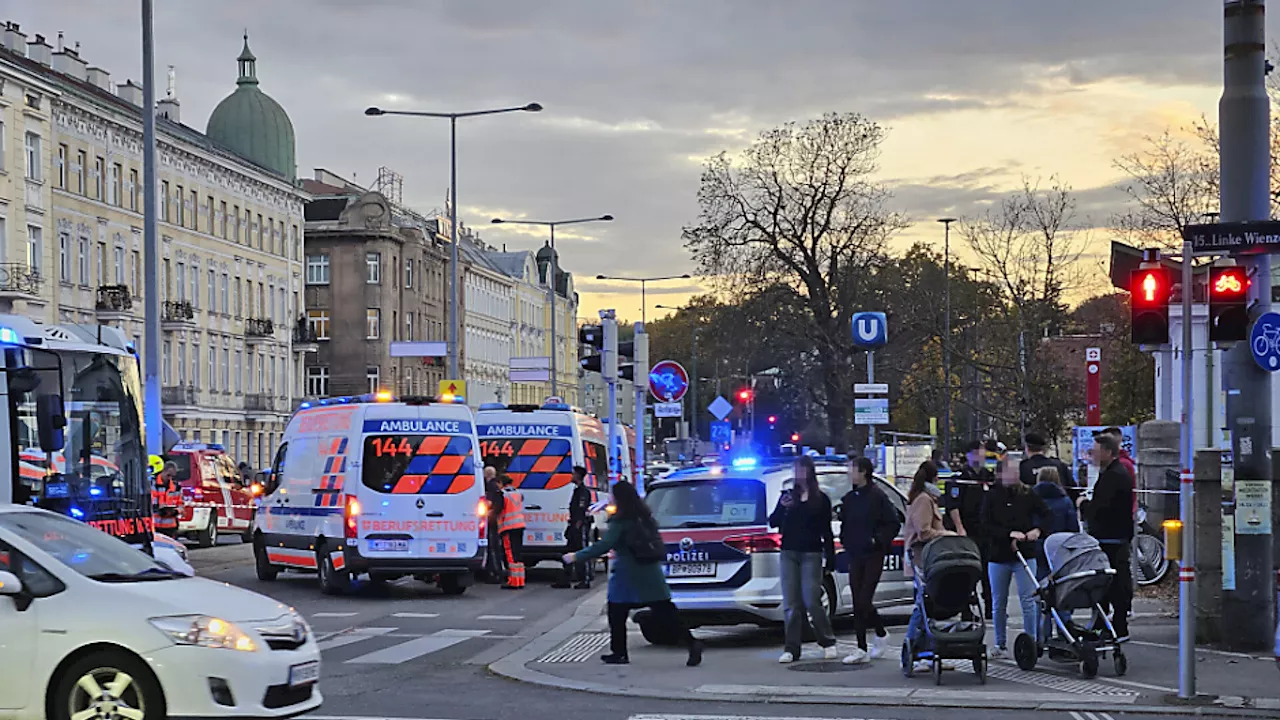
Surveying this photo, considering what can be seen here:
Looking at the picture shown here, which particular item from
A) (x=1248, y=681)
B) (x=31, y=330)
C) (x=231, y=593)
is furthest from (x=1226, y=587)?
(x=31, y=330)

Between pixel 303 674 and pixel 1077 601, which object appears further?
pixel 1077 601

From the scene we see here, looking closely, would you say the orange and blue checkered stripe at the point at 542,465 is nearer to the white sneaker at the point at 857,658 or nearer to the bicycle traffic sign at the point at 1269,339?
the bicycle traffic sign at the point at 1269,339

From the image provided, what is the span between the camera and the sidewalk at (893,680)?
520 inches

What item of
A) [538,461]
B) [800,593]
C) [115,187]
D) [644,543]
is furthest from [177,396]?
[800,593]

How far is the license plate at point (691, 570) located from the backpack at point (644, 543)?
5.95 feet

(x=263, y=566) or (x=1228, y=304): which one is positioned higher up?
(x=1228, y=304)

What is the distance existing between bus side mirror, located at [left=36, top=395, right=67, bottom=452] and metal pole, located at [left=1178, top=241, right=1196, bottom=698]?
974cm

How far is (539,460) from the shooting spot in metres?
28.6

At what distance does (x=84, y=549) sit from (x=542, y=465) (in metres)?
17.4

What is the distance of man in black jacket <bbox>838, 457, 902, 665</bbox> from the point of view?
15.3 m

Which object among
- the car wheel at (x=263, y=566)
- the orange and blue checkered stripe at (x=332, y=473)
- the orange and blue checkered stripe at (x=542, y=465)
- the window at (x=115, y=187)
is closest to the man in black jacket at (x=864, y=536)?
the orange and blue checkered stripe at (x=332, y=473)

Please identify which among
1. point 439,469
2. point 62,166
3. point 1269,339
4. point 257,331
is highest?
point 62,166

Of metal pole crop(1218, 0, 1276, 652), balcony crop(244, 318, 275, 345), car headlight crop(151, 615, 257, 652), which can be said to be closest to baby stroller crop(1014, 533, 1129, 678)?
metal pole crop(1218, 0, 1276, 652)

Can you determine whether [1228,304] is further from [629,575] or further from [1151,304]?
[629,575]
